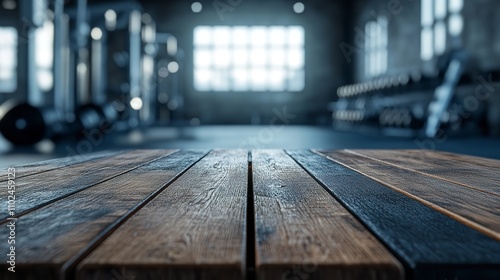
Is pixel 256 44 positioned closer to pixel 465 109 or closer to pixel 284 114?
pixel 284 114

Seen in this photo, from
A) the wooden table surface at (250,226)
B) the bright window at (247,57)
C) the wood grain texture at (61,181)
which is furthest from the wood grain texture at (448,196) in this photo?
the bright window at (247,57)

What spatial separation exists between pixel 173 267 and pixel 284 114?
9.63 m

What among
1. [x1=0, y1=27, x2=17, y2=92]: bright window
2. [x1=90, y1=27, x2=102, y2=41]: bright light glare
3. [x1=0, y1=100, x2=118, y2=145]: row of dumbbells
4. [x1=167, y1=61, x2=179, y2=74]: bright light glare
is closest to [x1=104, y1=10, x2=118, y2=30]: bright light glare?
[x1=90, y1=27, x2=102, y2=41]: bright light glare

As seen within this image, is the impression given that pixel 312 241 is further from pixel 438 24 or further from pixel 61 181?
pixel 438 24

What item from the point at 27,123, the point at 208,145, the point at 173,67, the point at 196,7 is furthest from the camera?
the point at 196,7

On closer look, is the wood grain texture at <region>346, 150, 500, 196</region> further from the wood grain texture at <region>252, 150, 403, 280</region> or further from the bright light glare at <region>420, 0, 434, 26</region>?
the bright light glare at <region>420, 0, 434, 26</region>

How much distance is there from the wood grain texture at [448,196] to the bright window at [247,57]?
29.0 feet

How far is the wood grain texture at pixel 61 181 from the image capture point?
25.6 inches

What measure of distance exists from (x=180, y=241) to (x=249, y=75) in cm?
943

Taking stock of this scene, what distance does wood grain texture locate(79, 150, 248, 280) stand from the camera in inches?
14.6

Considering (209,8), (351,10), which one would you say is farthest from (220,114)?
(351,10)

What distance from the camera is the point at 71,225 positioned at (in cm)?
50

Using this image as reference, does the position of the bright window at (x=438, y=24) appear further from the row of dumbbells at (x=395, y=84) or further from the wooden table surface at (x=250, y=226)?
the wooden table surface at (x=250, y=226)

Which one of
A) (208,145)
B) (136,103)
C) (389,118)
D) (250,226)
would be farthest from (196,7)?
(250,226)
